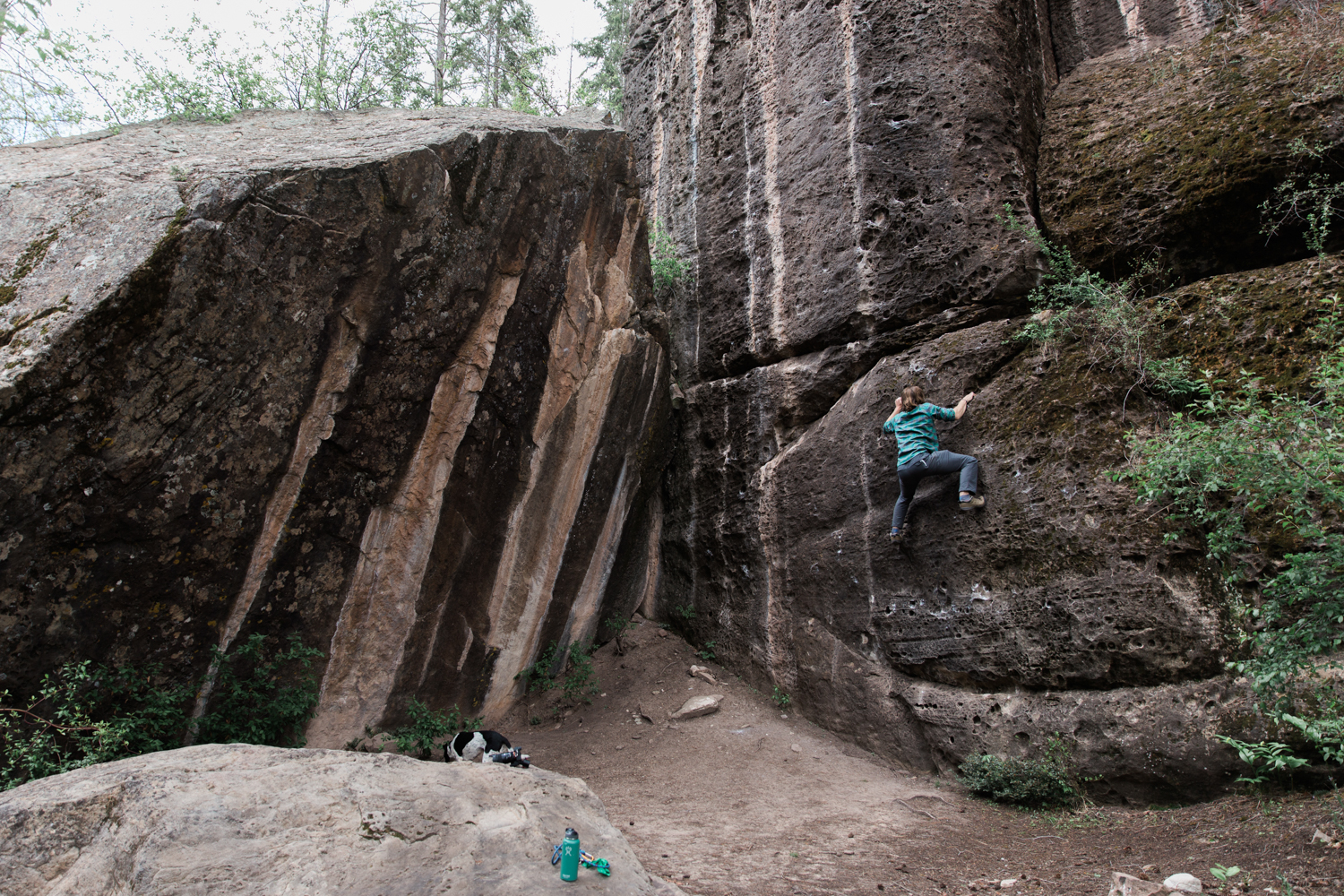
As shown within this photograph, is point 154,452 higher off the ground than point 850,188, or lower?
lower

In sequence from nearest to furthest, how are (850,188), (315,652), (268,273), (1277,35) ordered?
(268,273), (315,652), (1277,35), (850,188)

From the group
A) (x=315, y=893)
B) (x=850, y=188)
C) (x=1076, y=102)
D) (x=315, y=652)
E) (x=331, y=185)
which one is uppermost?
(x=1076, y=102)

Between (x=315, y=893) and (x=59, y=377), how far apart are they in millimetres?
3443

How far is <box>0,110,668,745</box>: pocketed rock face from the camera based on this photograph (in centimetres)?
460

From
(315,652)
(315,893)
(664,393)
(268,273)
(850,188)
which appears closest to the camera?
(315,893)

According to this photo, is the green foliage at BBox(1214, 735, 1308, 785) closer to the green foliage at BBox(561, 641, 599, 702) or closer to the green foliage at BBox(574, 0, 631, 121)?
the green foliage at BBox(561, 641, 599, 702)

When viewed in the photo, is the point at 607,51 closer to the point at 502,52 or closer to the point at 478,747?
the point at 502,52

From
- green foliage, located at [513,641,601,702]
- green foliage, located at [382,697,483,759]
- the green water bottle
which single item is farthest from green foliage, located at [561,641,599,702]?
the green water bottle

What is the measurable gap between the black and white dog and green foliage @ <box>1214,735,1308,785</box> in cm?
442

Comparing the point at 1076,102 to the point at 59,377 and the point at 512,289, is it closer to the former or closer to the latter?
the point at 512,289

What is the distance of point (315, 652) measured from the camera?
5.79m

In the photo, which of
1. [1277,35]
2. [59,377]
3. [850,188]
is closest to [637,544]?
[850,188]

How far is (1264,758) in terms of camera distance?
445 cm

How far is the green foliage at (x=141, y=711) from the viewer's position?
14.4ft
